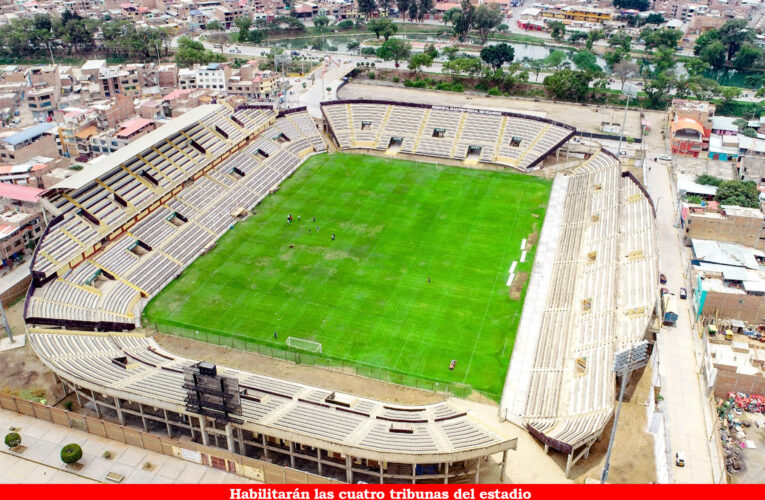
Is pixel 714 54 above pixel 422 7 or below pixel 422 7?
below

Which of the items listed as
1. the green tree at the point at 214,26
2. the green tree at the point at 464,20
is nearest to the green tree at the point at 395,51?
the green tree at the point at 464,20

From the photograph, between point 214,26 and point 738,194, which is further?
point 214,26

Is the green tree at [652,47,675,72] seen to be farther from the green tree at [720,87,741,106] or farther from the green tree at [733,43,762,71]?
the green tree at [720,87,741,106]

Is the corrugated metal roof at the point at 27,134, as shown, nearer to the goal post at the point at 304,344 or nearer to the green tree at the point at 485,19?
the goal post at the point at 304,344

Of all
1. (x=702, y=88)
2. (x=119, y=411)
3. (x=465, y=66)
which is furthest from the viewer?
(x=465, y=66)

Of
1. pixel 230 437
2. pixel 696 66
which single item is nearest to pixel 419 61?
pixel 696 66

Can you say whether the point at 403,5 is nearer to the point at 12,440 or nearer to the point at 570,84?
the point at 570,84
